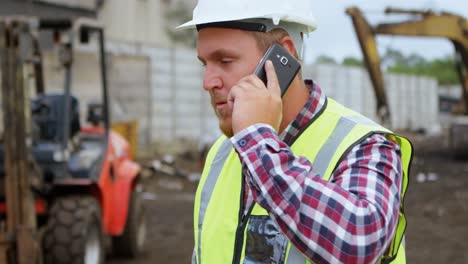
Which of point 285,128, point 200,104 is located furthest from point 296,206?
point 200,104

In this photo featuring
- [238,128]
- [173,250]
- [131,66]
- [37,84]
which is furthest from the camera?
[131,66]

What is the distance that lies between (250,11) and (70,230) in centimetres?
494

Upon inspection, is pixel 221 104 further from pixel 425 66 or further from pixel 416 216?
pixel 425 66

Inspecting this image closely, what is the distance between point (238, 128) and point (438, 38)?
58.9 feet

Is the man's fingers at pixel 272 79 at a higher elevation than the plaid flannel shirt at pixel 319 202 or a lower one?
higher

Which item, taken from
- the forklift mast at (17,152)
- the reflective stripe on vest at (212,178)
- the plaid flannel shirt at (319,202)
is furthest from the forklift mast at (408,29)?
the plaid flannel shirt at (319,202)

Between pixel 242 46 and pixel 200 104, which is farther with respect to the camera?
pixel 200 104

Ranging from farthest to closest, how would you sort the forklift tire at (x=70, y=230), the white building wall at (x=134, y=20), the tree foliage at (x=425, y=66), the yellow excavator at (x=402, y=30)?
the tree foliage at (x=425, y=66)
the white building wall at (x=134, y=20)
the yellow excavator at (x=402, y=30)
the forklift tire at (x=70, y=230)

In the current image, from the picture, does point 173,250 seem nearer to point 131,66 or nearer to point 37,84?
point 37,84

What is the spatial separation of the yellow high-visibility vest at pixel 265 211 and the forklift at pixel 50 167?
4453 mm

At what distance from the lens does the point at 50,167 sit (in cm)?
705

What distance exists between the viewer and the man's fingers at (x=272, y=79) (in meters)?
1.93

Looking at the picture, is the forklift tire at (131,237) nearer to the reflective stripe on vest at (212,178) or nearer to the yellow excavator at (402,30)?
the reflective stripe on vest at (212,178)

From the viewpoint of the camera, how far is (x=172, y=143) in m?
19.7
